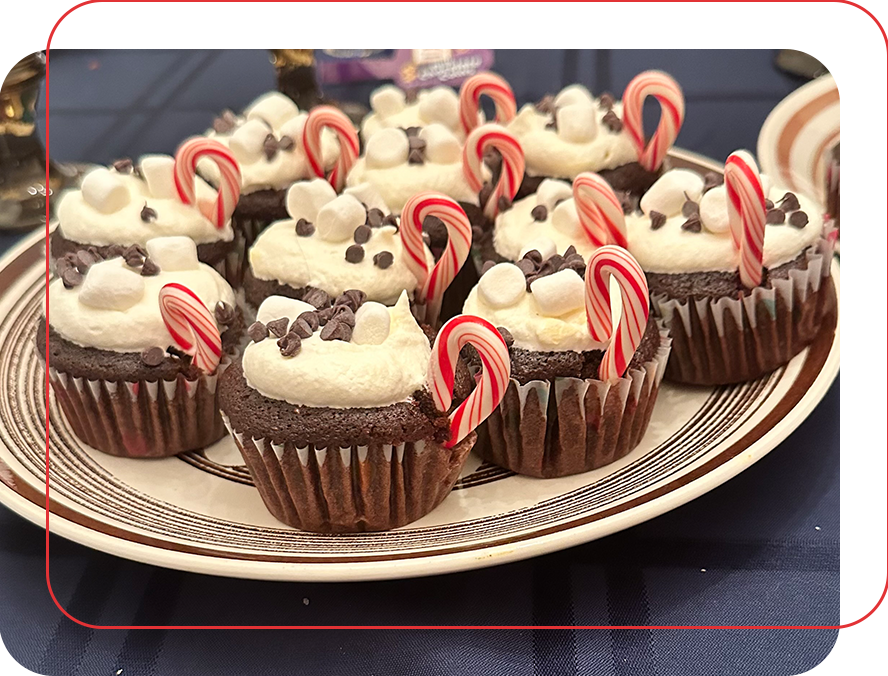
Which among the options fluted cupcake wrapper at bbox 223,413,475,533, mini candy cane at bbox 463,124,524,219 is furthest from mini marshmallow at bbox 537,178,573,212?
fluted cupcake wrapper at bbox 223,413,475,533

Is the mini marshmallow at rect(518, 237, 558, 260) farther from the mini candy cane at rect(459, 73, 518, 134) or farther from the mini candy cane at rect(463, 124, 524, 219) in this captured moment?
the mini candy cane at rect(459, 73, 518, 134)

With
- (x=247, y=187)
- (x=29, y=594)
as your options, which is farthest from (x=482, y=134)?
(x=29, y=594)

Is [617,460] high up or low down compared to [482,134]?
down

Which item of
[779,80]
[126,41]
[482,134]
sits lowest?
[482,134]

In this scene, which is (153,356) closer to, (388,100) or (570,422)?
(570,422)

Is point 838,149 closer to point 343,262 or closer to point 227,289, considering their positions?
point 343,262

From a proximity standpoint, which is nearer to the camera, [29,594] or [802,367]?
[29,594]

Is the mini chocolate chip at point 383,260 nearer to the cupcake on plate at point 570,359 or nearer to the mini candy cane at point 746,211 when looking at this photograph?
the cupcake on plate at point 570,359
